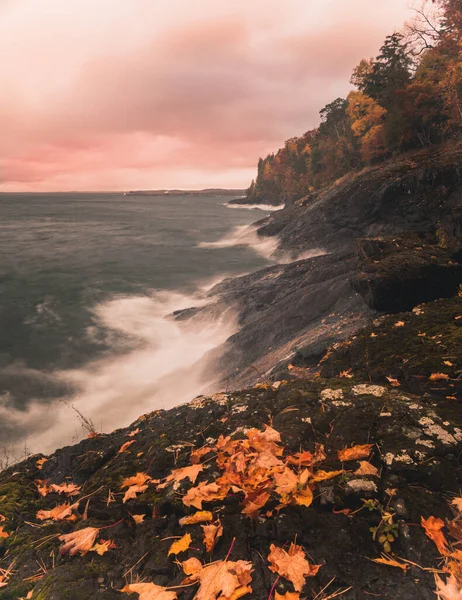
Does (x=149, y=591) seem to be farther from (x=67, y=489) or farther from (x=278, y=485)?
(x=67, y=489)

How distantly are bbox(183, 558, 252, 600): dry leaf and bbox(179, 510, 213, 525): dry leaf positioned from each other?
0.99ft

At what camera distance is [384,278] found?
7781 mm

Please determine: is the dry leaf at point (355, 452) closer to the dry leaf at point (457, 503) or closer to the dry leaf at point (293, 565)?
the dry leaf at point (457, 503)

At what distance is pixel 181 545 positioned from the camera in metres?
2.12

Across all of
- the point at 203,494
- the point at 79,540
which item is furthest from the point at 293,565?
the point at 79,540

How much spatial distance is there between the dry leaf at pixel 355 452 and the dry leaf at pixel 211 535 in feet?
3.94

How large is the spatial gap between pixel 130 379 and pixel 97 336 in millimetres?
6212

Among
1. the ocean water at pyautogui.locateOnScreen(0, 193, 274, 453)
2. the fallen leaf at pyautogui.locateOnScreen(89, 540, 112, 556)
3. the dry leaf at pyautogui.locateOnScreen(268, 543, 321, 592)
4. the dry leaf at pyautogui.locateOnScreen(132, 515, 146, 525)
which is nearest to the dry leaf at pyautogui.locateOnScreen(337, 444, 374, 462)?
the dry leaf at pyautogui.locateOnScreen(268, 543, 321, 592)

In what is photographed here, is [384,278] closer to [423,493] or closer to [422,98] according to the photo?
[423,493]

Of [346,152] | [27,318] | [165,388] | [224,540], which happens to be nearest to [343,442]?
[224,540]

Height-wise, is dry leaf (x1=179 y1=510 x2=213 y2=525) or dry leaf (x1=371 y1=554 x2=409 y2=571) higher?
dry leaf (x1=371 y1=554 x2=409 y2=571)

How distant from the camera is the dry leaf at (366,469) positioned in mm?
2471

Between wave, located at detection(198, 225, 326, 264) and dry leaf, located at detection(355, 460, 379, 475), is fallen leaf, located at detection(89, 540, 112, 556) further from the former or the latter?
wave, located at detection(198, 225, 326, 264)

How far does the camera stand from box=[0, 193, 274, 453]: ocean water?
1266 cm
